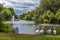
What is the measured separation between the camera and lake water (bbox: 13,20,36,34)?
1106 cm

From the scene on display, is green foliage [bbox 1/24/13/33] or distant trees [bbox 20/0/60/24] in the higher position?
distant trees [bbox 20/0/60/24]

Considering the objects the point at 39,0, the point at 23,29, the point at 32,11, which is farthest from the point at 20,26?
the point at 39,0

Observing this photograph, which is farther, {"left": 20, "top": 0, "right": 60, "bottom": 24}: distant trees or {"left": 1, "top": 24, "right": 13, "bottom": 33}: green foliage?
{"left": 20, "top": 0, "right": 60, "bottom": 24}: distant trees

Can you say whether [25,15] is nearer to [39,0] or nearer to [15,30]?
[15,30]

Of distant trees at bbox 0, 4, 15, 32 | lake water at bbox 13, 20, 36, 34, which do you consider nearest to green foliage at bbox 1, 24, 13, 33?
distant trees at bbox 0, 4, 15, 32

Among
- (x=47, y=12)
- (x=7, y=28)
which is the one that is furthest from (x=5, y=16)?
(x=47, y=12)

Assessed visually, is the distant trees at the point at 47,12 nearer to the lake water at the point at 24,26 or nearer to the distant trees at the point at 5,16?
the lake water at the point at 24,26

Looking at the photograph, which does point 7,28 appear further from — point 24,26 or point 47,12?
point 47,12

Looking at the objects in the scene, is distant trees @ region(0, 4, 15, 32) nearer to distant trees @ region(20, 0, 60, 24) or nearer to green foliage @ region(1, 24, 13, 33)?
green foliage @ region(1, 24, 13, 33)

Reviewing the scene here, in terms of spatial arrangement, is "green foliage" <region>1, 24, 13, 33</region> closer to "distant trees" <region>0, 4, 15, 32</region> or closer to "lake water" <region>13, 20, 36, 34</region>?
"distant trees" <region>0, 4, 15, 32</region>

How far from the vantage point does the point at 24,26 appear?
11477 millimetres

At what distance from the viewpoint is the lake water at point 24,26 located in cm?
1106

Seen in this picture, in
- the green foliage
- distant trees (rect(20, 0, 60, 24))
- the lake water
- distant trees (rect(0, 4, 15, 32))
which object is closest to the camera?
the green foliage

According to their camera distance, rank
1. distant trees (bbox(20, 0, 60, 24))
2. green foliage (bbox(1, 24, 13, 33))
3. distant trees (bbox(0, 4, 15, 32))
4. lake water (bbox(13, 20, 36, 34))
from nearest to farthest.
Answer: green foliage (bbox(1, 24, 13, 33)), distant trees (bbox(0, 4, 15, 32)), lake water (bbox(13, 20, 36, 34)), distant trees (bbox(20, 0, 60, 24))
